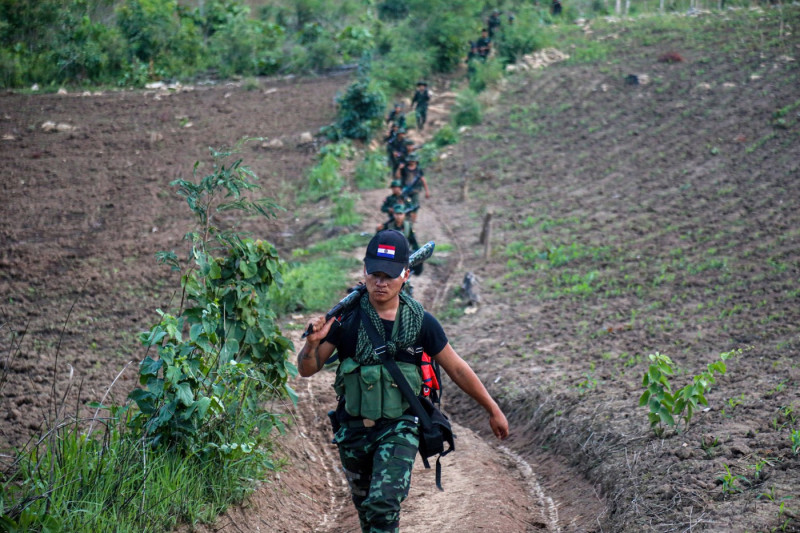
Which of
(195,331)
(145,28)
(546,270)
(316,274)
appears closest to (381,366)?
(195,331)

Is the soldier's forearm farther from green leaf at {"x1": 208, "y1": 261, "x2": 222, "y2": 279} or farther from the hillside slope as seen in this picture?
the hillside slope

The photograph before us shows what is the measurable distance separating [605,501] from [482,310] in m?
5.24

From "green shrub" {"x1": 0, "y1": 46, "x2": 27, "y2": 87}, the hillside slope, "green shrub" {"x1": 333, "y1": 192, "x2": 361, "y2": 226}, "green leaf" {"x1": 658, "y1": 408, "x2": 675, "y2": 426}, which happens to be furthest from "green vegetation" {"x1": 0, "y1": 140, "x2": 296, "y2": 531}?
"green shrub" {"x1": 0, "y1": 46, "x2": 27, "y2": 87}

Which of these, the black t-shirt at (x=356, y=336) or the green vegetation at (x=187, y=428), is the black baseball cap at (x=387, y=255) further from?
the green vegetation at (x=187, y=428)

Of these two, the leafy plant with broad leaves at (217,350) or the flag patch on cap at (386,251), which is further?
the leafy plant with broad leaves at (217,350)

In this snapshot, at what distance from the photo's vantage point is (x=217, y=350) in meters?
5.25

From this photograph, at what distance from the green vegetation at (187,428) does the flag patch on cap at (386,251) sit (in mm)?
1302

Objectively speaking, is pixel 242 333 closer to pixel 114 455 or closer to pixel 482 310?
pixel 114 455

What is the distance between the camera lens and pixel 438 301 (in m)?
11.2

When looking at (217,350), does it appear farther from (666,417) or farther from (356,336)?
(666,417)

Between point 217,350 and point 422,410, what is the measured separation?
6.17ft

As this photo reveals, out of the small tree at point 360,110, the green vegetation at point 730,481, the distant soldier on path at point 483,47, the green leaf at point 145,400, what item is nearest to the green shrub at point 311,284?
the green leaf at point 145,400

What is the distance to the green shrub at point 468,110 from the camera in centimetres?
2273

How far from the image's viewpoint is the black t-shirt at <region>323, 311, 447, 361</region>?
405 centimetres
